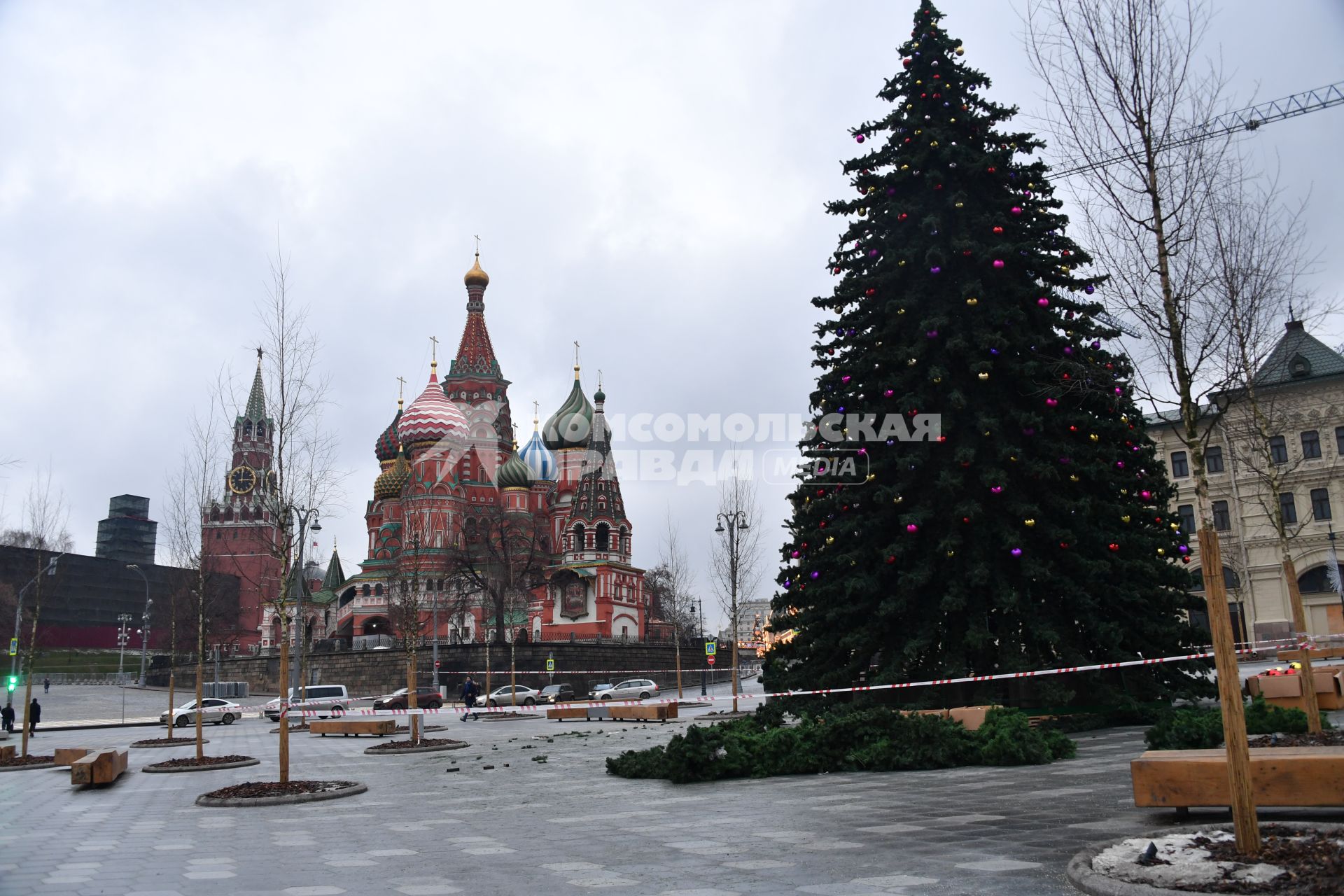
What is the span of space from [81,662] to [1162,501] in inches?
3691

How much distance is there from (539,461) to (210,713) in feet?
133

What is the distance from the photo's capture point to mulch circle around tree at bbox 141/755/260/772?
17609 mm

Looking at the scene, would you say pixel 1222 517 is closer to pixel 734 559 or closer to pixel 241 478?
pixel 734 559

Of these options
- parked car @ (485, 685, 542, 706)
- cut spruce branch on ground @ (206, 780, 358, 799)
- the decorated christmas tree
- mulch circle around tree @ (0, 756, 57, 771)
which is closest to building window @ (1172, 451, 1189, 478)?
parked car @ (485, 685, 542, 706)

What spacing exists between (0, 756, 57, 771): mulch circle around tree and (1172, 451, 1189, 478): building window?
4944cm

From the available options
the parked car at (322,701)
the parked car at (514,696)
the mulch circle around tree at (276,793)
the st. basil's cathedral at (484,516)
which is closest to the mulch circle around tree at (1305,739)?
the mulch circle around tree at (276,793)

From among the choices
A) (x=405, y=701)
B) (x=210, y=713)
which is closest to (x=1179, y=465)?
(x=405, y=701)

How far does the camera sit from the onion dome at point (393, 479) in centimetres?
7469

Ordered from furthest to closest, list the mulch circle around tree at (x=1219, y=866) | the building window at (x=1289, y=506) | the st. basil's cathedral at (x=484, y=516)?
1. the st. basil's cathedral at (x=484, y=516)
2. the building window at (x=1289, y=506)
3. the mulch circle around tree at (x=1219, y=866)

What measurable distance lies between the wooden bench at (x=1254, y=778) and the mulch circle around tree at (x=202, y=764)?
1570cm

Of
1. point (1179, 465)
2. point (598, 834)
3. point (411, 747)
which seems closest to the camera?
point (598, 834)

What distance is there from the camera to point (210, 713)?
3994 cm

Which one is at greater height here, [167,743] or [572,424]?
[572,424]

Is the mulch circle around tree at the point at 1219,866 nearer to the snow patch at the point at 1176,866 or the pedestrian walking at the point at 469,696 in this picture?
the snow patch at the point at 1176,866
